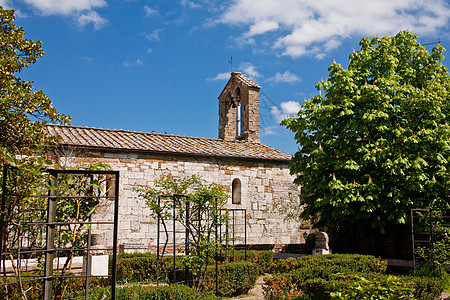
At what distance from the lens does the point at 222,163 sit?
15.5 metres

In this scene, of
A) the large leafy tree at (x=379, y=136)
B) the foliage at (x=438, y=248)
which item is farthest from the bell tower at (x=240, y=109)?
the foliage at (x=438, y=248)

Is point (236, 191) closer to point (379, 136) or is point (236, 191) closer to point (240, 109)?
point (240, 109)

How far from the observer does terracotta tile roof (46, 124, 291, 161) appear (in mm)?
13578

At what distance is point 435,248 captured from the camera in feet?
35.3

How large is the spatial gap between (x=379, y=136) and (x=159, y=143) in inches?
307

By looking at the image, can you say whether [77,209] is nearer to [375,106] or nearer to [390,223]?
[375,106]

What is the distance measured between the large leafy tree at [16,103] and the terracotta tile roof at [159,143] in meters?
3.92

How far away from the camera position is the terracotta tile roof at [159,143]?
13578 mm

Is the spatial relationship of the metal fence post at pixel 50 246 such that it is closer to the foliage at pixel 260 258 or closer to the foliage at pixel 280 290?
the foliage at pixel 280 290

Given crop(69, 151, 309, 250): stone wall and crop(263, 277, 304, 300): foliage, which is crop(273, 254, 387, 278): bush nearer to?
crop(263, 277, 304, 300): foliage

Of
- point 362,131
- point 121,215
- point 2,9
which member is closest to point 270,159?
point 362,131

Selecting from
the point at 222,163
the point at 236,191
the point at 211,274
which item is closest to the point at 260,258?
the point at 211,274

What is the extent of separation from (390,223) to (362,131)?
3267mm

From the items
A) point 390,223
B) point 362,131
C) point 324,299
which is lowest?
point 324,299
